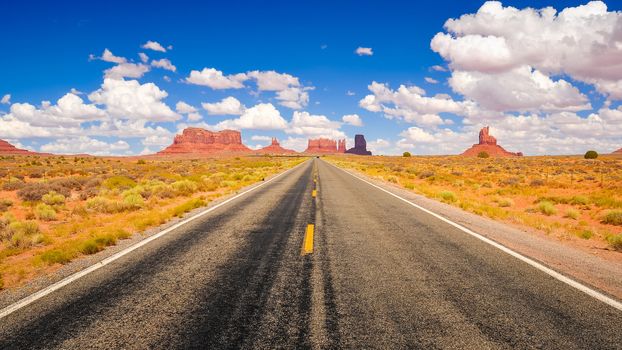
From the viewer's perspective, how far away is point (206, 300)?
13.3 feet

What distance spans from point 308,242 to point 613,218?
11651 mm

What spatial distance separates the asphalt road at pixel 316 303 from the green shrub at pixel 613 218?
27.8ft

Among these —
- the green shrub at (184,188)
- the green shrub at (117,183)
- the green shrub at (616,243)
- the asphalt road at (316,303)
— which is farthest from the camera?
the green shrub at (117,183)

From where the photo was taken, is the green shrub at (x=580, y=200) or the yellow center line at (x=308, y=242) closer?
the yellow center line at (x=308, y=242)

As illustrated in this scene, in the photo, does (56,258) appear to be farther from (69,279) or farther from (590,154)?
(590,154)

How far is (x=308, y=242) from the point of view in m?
6.82

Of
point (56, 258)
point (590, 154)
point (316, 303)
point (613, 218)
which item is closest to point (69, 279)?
point (56, 258)

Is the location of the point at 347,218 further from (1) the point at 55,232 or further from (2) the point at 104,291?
(1) the point at 55,232

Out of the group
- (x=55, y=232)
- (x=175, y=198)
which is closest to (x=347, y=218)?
(x=55, y=232)

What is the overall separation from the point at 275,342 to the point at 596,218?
14703 millimetres

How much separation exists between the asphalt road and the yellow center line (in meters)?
0.12

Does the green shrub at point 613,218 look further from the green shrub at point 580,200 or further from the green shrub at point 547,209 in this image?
the green shrub at point 580,200

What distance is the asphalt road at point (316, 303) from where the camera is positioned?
10.5 feet

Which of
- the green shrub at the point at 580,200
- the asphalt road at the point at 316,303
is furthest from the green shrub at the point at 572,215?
the asphalt road at the point at 316,303
